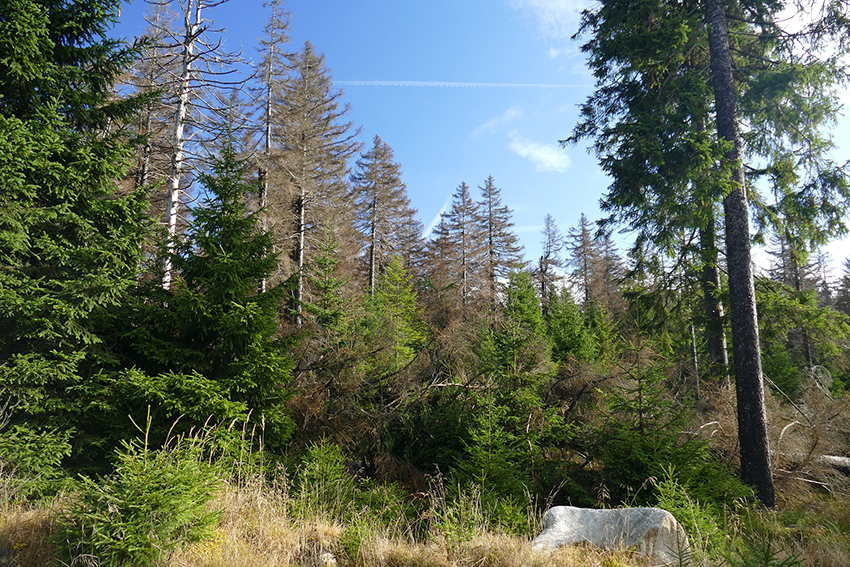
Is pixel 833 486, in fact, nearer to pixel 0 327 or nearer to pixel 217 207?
pixel 217 207

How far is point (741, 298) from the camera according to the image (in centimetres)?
741

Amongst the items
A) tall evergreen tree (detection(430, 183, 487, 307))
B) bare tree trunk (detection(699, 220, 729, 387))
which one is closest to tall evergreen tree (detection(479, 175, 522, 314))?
tall evergreen tree (detection(430, 183, 487, 307))

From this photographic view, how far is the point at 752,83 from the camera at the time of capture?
8.34 metres

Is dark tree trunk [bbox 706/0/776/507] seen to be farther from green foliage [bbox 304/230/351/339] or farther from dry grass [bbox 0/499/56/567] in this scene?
dry grass [bbox 0/499/56/567]

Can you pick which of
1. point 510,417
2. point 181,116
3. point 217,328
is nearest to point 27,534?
point 217,328

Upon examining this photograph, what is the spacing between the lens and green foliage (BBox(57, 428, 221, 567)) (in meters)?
3.26

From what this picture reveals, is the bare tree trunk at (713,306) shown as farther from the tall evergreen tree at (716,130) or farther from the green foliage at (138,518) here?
the green foliage at (138,518)

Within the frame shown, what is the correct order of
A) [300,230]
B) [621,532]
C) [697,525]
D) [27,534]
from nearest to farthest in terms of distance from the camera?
[27,534] → [621,532] → [697,525] → [300,230]

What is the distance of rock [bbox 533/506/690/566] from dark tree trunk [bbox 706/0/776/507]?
4.04 m

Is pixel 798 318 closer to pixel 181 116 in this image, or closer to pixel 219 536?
pixel 219 536

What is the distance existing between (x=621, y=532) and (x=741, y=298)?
541 centimetres

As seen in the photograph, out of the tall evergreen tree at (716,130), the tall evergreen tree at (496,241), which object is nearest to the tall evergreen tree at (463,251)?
the tall evergreen tree at (496,241)

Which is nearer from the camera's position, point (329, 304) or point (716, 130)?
point (716, 130)

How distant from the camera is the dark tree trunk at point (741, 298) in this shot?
691cm
